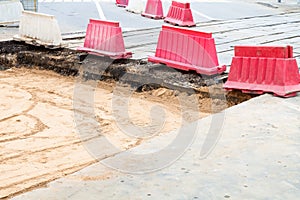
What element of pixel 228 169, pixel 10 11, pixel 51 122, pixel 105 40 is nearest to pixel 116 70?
pixel 105 40

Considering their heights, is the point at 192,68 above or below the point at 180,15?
below

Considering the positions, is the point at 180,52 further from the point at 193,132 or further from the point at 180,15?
the point at 180,15

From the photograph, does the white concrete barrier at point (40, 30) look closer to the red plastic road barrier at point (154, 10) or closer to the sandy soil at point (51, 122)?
the sandy soil at point (51, 122)

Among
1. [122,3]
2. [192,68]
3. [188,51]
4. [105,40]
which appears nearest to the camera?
[192,68]

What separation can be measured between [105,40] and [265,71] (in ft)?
12.6

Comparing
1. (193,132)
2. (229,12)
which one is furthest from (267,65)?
(229,12)

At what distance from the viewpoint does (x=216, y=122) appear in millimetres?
5949

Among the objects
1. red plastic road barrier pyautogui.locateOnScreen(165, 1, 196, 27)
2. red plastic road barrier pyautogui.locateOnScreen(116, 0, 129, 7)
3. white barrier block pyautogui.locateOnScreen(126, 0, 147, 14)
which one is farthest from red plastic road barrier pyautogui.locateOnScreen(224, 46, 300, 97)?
red plastic road barrier pyautogui.locateOnScreen(116, 0, 129, 7)

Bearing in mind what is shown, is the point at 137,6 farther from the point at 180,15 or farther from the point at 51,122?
the point at 51,122

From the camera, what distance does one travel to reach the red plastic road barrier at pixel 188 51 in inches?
347

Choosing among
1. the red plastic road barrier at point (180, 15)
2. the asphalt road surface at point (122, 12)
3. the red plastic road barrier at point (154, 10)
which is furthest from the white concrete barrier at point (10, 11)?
the red plastic road barrier at point (180, 15)

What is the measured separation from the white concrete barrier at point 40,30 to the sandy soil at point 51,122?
1.14 meters

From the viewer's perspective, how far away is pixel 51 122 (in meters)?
7.21

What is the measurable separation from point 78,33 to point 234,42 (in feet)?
13.6
